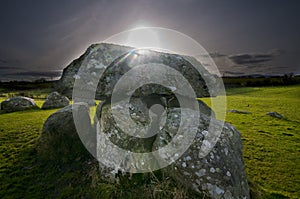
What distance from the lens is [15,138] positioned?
30.3 ft

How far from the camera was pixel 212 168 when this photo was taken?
4465 millimetres

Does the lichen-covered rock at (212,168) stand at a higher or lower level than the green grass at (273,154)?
higher

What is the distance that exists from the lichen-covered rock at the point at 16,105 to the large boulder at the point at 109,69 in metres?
15.3

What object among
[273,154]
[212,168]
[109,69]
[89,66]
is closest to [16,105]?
[89,66]

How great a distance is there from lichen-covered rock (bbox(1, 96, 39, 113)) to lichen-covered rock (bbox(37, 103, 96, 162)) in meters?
13.7

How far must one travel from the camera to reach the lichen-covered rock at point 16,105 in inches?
699

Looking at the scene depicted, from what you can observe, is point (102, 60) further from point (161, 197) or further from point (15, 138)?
point (15, 138)

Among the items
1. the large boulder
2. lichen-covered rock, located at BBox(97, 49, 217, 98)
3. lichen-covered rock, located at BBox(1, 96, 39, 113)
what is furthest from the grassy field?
lichen-covered rock, located at BBox(1, 96, 39, 113)

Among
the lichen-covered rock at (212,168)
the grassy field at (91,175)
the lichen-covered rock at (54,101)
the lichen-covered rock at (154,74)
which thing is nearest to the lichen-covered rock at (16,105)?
the lichen-covered rock at (54,101)

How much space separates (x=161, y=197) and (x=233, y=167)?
195 centimetres

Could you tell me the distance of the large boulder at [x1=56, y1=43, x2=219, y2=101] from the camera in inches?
241

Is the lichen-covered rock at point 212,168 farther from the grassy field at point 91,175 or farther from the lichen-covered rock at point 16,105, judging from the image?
the lichen-covered rock at point 16,105

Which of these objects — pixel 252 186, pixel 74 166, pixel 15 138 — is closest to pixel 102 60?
pixel 74 166

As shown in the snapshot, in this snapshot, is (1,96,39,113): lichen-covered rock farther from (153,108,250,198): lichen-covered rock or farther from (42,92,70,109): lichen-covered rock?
(153,108,250,198): lichen-covered rock
